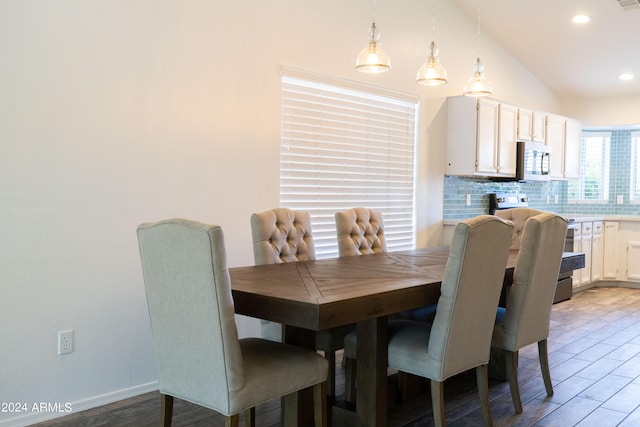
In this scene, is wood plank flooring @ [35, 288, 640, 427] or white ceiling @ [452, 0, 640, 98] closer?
wood plank flooring @ [35, 288, 640, 427]

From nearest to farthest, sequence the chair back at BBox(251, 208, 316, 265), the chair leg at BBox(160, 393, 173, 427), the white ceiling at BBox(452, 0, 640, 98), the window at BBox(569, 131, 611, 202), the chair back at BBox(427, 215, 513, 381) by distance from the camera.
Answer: the chair leg at BBox(160, 393, 173, 427), the chair back at BBox(427, 215, 513, 381), the chair back at BBox(251, 208, 316, 265), the white ceiling at BBox(452, 0, 640, 98), the window at BBox(569, 131, 611, 202)

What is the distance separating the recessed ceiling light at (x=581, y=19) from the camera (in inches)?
230

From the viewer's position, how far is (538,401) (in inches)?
136

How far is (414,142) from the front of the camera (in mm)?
5652

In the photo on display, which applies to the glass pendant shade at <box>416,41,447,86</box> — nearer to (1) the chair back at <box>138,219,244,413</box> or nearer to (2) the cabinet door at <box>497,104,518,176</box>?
(1) the chair back at <box>138,219,244,413</box>

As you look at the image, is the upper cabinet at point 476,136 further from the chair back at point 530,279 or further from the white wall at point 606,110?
the chair back at point 530,279

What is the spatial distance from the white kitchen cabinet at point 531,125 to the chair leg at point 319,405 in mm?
4767

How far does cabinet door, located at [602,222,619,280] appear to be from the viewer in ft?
25.1

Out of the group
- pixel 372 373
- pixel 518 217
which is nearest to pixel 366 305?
pixel 372 373

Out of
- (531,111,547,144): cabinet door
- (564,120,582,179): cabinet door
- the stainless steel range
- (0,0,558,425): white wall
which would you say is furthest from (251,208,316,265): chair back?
(564,120,582,179): cabinet door

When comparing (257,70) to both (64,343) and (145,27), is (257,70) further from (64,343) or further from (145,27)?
(64,343)

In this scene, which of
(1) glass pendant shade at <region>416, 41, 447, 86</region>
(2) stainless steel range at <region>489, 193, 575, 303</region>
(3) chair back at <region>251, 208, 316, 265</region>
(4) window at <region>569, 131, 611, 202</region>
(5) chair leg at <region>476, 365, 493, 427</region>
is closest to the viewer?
(5) chair leg at <region>476, 365, 493, 427</region>

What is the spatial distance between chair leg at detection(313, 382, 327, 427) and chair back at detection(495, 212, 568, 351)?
4.06 feet

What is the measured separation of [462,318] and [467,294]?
0.11 meters
